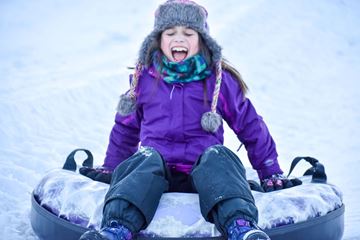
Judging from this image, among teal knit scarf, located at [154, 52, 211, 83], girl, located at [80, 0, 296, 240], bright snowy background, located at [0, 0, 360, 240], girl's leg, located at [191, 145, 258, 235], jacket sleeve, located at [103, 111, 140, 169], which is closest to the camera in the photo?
girl's leg, located at [191, 145, 258, 235]

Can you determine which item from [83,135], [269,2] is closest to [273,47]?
[269,2]

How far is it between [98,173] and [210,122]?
70cm

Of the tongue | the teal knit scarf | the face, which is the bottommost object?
the teal knit scarf

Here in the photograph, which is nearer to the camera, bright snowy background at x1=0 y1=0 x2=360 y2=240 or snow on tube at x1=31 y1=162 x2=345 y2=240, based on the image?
snow on tube at x1=31 y1=162 x2=345 y2=240

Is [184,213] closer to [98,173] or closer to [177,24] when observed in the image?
[98,173]

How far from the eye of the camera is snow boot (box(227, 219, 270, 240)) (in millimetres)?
1542

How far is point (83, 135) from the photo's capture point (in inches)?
174

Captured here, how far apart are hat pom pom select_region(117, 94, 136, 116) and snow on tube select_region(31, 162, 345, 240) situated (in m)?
0.46

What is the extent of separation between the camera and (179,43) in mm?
2365

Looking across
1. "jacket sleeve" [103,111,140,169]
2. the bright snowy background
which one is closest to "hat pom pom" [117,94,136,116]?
"jacket sleeve" [103,111,140,169]

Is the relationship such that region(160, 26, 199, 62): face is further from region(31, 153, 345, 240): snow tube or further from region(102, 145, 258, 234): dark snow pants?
region(31, 153, 345, 240): snow tube

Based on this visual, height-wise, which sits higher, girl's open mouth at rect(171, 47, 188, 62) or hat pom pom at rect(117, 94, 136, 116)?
girl's open mouth at rect(171, 47, 188, 62)

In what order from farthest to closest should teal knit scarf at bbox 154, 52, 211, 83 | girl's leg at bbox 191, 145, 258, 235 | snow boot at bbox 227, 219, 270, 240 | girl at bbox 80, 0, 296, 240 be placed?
teal knit scarf at bbox 154, 52, 211, 83, girl at bbox 80, 0, 296, 240, girl's leg at bbox 191, 145, 258, 235, snow boot at bbox 227, 219, 270, 240

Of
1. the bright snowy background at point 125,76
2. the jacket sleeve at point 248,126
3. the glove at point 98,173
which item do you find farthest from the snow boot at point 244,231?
the bright snowy background at point 125,76
